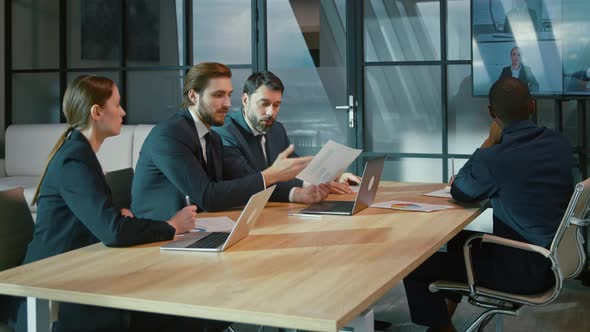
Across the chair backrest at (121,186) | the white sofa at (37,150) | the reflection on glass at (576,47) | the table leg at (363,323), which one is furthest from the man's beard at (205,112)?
the white sofa at (37,150)

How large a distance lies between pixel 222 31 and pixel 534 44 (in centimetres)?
263

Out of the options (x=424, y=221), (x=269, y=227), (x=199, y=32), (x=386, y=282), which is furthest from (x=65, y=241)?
(x=199, y=32)

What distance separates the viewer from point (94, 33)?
21.9ft

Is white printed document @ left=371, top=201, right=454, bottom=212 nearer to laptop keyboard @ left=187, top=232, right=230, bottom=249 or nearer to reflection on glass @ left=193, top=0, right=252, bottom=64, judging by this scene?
laptop keyboard @ left=187, top=232, right=230, bottom=249

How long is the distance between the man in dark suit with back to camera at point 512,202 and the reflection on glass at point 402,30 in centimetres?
260

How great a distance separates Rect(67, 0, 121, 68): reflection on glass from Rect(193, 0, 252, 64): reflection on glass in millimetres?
800

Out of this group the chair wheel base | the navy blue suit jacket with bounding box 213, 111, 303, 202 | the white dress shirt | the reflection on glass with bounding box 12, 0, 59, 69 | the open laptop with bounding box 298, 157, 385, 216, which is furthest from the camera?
the reflection on glass with bounding box 12, 0, 59, 69

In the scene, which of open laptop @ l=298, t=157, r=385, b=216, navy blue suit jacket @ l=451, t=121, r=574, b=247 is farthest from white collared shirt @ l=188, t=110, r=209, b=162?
navy blue suit jacket @ l=451, t=121, r=574, b=247

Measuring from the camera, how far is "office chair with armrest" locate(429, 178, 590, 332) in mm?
2521

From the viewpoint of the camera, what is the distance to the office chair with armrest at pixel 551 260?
2521mm

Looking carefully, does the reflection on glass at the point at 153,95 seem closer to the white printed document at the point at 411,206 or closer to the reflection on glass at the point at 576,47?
the reflection on glass at the point at 576,47

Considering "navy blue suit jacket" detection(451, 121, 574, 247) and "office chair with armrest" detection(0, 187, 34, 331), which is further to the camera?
"navy blue suit jacket" detection(451, 121, 574, 247)

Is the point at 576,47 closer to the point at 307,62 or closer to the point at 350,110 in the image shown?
the point at 350,110

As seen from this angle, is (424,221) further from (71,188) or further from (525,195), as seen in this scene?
(71,188)
